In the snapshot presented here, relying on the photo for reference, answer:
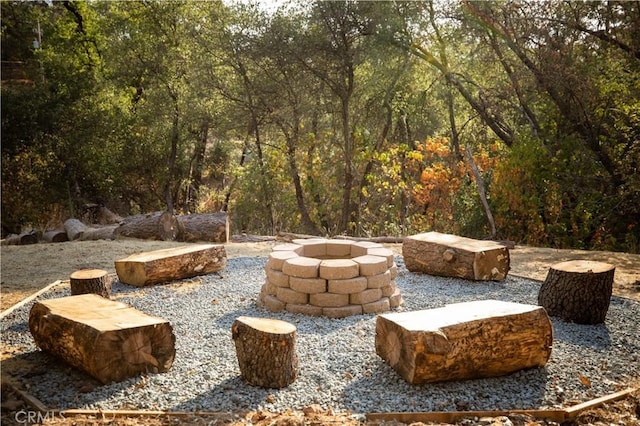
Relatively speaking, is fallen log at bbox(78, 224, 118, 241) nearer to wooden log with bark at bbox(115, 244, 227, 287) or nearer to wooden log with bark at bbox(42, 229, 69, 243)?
wooden log with bark at bbox(42, 229, 69, 243)

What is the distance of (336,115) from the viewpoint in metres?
13.8

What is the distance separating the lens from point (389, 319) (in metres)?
4.08

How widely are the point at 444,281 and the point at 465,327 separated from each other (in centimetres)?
320

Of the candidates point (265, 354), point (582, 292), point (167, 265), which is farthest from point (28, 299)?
point (582, 292)

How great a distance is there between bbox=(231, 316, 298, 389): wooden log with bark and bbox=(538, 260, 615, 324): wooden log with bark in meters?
3.11

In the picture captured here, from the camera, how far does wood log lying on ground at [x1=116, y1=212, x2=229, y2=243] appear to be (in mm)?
10375

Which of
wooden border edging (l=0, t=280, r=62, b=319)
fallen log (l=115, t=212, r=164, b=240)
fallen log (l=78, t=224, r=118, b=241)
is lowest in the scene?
wooden border edging (l=0, t=280, r=62, b=319)

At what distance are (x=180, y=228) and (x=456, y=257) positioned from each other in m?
5.93

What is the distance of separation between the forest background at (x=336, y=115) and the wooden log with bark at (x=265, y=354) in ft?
23.0

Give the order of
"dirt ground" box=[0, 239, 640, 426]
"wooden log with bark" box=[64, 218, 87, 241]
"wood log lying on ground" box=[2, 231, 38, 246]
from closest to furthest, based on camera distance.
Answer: "dirt ground" box=[0, 239, 640, 426] → "wood log lying on ground" box=[2, 231, 38, 246] → "wooden log with bark" box=[64, 218, 87, 241]

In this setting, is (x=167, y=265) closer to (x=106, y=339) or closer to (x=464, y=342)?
(x=106, y=339)

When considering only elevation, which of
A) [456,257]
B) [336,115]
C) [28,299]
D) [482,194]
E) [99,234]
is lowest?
[28,299]

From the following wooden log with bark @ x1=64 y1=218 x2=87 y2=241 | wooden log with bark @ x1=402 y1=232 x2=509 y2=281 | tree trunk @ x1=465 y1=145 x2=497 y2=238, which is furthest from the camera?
wooden log with bark @ x1=64 y1=218 x2=87 y2=241

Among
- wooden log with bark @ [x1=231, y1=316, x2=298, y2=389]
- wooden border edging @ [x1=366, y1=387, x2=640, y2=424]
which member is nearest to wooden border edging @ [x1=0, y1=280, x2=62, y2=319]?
wooden log with bark @ [x1=231, y1=316, x2=298, y2=389]
